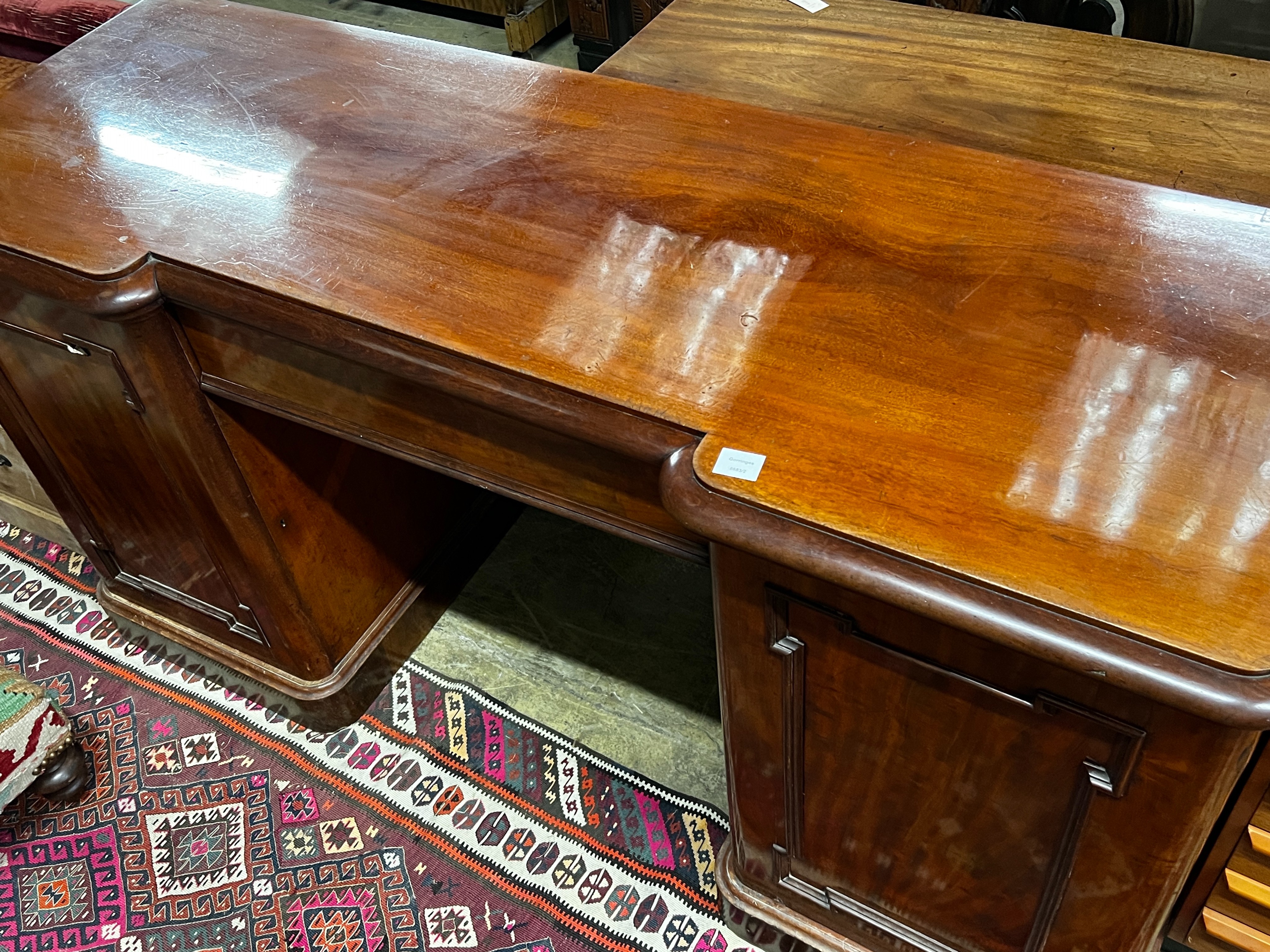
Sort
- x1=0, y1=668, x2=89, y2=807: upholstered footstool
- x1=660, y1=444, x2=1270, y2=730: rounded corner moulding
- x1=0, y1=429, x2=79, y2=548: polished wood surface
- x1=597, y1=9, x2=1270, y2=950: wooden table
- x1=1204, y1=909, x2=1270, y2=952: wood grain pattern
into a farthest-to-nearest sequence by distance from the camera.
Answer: x1=0, y1=429, x2=79, y2=548: polished wood surface < x1=0, y1=668, x2=89, y2=807: upholstered footstool < x1=597, y1=9, x2=1270, y2=950: wooden table < x1=1204, y1=909, x2=1270, y2=952: wood grain pattern < x1=660, y1=444, x2=1270, y2=730: rounded corner moulding

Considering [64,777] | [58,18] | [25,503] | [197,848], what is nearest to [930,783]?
[197,848]

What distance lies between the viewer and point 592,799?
1682mm

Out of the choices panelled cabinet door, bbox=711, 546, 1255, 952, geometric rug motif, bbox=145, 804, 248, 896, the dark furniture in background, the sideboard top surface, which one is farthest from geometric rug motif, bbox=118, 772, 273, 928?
the dark furniture in background

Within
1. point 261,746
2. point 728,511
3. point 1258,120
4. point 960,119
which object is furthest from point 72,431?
point 1258,120

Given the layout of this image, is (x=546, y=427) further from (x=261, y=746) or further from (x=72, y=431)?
(x=261, y=746)

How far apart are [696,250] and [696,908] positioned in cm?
101

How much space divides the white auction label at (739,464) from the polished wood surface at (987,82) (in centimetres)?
70

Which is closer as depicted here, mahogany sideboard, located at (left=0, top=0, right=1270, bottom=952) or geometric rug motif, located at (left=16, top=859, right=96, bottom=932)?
mahogany sideboard, located at (left=0, top=0, right=1270, bottom=952)

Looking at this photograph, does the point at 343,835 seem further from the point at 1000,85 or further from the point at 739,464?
the point at 1000,85

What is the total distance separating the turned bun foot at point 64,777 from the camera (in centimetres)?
163

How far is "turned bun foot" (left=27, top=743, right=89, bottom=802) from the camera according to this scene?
163cm

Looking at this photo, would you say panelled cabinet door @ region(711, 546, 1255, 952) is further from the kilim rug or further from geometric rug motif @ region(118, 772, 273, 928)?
geometric rug motif @ region(118, 772, 273, 928)

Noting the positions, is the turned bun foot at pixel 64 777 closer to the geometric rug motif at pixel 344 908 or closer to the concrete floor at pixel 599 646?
the geometric rug motif at pixel 344 908

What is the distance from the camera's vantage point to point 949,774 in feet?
3.32
